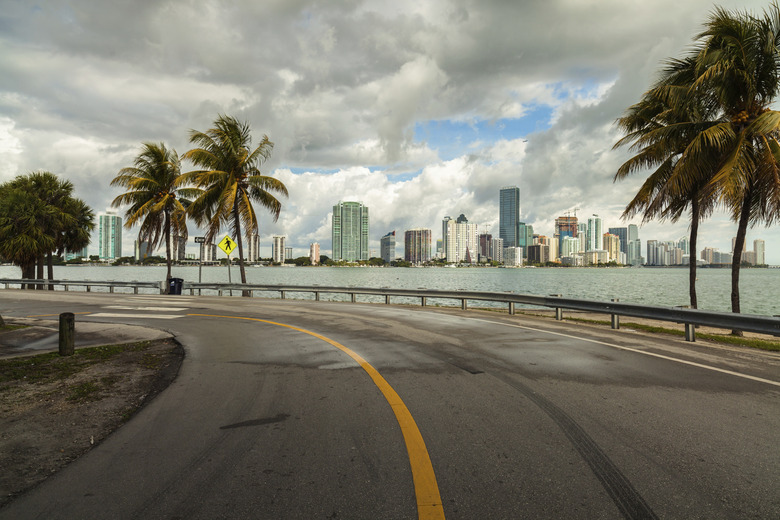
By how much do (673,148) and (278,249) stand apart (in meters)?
167

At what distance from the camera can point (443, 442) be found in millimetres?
3775

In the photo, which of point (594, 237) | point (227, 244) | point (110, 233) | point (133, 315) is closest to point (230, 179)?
point (227, 244)

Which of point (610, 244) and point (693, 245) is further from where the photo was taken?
point (610, 244)

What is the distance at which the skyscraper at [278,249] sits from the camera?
170 metres

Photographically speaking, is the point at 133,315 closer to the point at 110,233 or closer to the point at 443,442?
the point at 443,442

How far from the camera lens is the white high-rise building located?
16948 cm

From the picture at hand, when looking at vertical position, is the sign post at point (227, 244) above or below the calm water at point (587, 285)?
above

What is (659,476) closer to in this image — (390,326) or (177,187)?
(390,326)

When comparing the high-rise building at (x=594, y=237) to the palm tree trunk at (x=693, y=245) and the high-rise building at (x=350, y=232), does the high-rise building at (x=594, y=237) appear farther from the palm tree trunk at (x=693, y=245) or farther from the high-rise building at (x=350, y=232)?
the palm tree trunk at (x=693, y=245)

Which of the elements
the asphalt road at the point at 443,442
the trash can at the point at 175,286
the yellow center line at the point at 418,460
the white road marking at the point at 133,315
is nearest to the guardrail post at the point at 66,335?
the asphalt road at the point at 443,442

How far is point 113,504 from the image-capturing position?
2.85 meters

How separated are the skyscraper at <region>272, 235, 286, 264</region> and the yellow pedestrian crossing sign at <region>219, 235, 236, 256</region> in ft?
478

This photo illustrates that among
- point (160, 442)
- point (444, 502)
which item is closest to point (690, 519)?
point (444, 502)

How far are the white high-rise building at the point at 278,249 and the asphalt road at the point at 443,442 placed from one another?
167 meters
